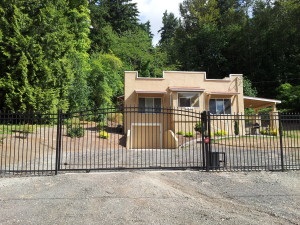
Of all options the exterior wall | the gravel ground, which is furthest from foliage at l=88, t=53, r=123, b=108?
the gravel ground

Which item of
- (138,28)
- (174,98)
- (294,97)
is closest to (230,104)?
(174,98)

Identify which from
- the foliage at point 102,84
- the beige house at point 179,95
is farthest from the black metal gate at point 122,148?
the foliage at point 102,84

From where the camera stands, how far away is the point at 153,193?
6.06 metres

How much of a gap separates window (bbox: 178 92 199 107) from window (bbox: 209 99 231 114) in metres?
1.62

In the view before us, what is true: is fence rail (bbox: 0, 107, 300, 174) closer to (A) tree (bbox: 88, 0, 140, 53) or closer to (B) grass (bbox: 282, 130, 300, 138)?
(B) grass (bbox: 282, 130, 300, 138)

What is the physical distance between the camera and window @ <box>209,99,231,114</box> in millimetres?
22484

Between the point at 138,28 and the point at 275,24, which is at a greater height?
the point at 138,28

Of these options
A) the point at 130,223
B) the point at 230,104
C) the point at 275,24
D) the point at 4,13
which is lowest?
the point at 130,223

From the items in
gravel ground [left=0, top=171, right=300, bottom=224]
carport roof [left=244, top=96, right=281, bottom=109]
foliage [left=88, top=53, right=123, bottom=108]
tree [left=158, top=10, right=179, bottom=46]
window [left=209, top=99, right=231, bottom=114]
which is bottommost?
gravel ground [left=0, top=171, right=300, bottom=224]

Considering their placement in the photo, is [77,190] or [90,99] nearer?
[77,190]

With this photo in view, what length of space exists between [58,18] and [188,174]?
64.5 feet

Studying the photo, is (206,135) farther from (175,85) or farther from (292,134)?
(292,134)

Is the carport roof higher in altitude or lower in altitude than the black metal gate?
higher

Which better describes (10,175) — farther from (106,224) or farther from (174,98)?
(174,98)
